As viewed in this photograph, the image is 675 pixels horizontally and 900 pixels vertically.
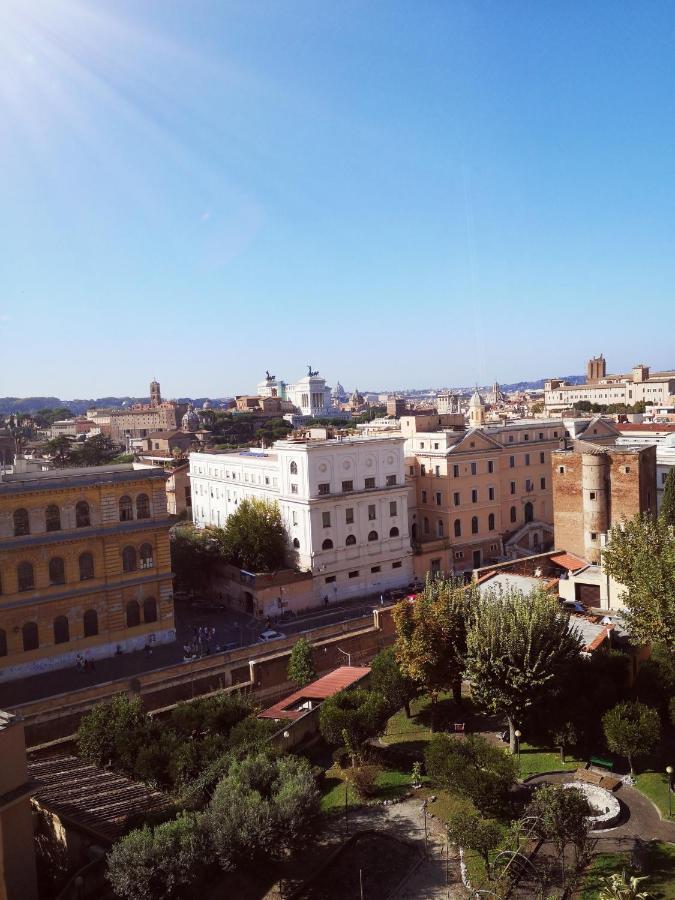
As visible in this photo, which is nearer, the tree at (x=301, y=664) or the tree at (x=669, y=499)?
the tree at (x=301, y=664)

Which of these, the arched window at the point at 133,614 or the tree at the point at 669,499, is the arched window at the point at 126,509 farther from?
the tree at the point at 669,499

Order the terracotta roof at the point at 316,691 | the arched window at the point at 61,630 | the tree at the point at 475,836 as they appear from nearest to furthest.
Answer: the tree at the point at 475,836 → the terracotta roof at the point at 316,691 → the arched window at the point at 61,630

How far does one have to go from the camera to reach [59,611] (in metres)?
31.7

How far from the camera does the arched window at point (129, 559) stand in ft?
111

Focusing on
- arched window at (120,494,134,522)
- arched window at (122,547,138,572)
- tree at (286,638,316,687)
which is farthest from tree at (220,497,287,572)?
tree at (286,638,316,687)

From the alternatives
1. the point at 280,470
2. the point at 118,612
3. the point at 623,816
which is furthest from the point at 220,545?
the point at 623,816

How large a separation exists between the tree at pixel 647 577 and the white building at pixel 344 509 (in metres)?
17.5

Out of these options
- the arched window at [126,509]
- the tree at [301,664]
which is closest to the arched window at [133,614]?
the arched window at [126,509]

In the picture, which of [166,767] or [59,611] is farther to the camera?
[59,611]

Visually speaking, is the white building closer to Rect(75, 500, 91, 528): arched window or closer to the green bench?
Rect(75, 500, 91, 528): arched window

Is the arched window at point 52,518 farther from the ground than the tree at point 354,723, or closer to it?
farther from the ground

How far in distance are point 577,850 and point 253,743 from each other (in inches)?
326

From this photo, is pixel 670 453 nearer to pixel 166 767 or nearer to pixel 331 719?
pixel 331 719

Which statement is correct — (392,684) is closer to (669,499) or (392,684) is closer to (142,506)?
(142,506)
